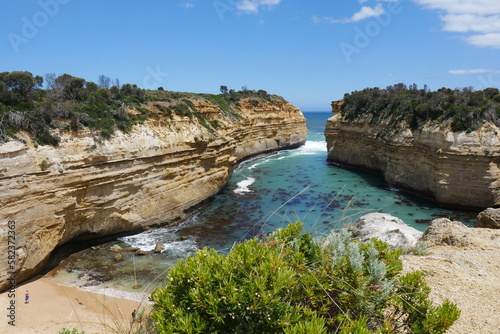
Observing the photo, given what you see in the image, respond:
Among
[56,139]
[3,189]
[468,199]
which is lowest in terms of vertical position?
[468,199]

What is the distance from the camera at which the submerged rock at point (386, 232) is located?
894 cm

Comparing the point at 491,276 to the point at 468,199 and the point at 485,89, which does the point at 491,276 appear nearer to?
the point at 468,199

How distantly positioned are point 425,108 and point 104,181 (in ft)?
76.2

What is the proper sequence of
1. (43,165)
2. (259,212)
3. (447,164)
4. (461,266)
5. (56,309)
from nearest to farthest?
(461,266), (56,309), (43,165), (447,164), (259,212)

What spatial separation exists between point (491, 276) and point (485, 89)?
29827 mm

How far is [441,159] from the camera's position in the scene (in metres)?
22.6

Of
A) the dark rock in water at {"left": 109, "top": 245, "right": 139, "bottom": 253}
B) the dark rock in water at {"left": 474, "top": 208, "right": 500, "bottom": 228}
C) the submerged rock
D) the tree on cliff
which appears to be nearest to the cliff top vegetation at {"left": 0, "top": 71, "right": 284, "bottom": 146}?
the tree on cliff

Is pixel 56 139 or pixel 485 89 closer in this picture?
pixel 56 139

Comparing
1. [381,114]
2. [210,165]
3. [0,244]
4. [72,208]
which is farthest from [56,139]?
[381,114]

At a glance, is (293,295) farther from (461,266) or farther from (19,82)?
(19,82)

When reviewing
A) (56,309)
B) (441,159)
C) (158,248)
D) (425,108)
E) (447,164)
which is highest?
(425,108)

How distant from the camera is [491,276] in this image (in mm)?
5902

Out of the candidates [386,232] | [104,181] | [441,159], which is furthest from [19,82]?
[441,159]

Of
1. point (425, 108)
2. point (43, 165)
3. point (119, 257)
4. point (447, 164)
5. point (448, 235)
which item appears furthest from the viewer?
point (425, 108)
